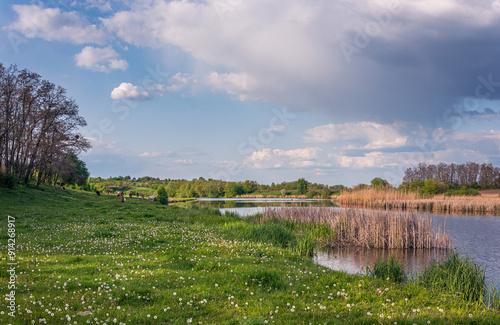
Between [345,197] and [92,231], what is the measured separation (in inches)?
2353

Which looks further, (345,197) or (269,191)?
(269,191)

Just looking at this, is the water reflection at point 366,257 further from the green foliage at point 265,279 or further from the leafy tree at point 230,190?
the leafy tree at point 230,190

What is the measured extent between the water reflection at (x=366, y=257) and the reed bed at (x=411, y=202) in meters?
30.4

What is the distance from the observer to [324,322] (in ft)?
23.0

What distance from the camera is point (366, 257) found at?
20000 millimetres

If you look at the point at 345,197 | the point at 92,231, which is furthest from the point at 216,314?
the point at 345,197

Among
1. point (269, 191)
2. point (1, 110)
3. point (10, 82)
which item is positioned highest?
point (10, 82)

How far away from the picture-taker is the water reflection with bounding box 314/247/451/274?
56.9ft

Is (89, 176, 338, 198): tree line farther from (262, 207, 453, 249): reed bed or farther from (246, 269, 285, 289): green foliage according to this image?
(246, 269, 285, 289): green foliage

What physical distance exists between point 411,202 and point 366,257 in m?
45.8

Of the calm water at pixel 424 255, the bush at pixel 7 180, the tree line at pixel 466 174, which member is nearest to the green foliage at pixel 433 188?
the tree line at pixel 466 174

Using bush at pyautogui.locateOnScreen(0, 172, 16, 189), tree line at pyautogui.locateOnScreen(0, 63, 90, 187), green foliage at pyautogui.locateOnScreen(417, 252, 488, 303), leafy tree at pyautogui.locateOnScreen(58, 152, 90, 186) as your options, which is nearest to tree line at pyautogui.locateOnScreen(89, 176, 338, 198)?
leafy tree at pyautogui.locateOnScreen(58, 152, 90, 186)

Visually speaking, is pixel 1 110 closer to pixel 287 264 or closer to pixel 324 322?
pixel 287 264

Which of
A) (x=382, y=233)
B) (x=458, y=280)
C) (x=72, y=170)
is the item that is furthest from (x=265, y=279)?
(x=72, y=170)
